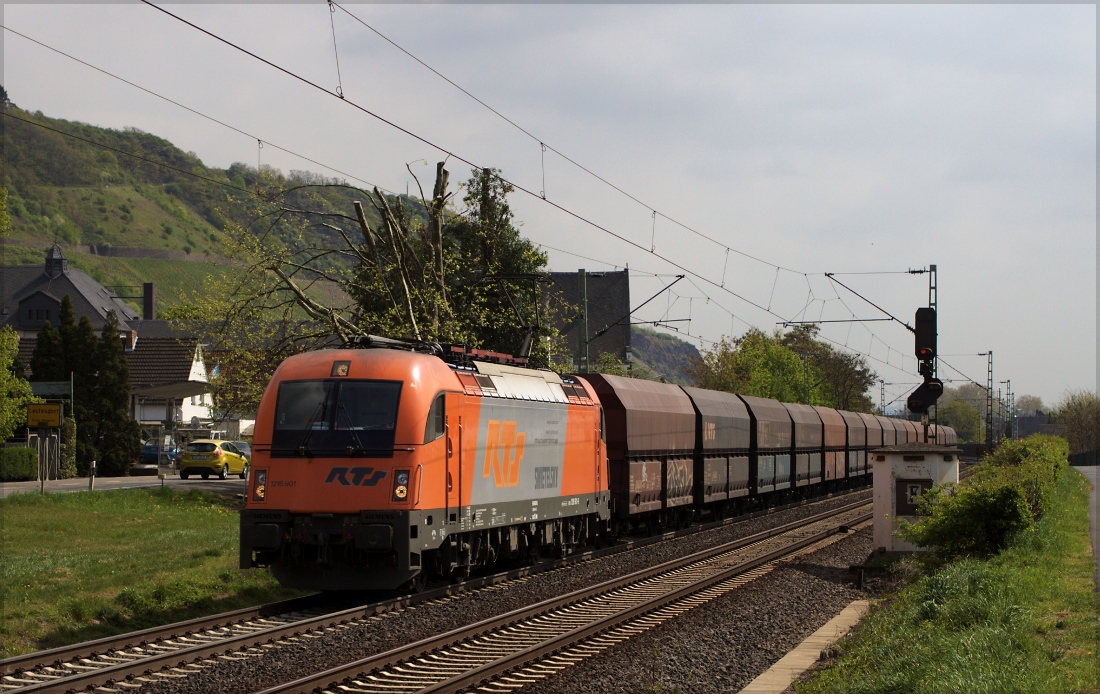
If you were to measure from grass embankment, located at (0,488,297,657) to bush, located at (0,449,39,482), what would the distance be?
37.0 feet

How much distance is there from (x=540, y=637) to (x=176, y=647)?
394 cm

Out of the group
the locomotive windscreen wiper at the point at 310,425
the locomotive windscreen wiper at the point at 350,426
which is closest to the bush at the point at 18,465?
the locomotive windscreen wiper at the point at 310,425

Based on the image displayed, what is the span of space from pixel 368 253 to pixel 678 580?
17481 mm

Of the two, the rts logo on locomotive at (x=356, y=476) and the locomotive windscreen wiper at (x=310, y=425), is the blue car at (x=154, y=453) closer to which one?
the locomotive windscreen wiper at (x=310, y=425)

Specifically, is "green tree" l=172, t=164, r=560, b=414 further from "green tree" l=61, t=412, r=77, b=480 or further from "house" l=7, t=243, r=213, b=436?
"house" l=7, t=243, r=213, b=436

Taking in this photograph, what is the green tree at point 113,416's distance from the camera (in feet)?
138

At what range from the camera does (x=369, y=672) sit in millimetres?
10758

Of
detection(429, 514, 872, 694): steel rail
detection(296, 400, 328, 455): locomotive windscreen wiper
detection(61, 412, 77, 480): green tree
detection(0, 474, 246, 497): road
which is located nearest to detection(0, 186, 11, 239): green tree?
detection(0, 474, 246, 497): road

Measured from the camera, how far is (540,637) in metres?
12.9

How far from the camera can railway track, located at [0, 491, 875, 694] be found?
33.3ft

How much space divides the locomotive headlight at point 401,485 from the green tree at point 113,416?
30784 mm

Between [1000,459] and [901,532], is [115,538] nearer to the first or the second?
[901,532]

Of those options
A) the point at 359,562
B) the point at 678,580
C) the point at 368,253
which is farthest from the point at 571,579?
the point at 368,253

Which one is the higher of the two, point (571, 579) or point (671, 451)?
point (671, 451)
